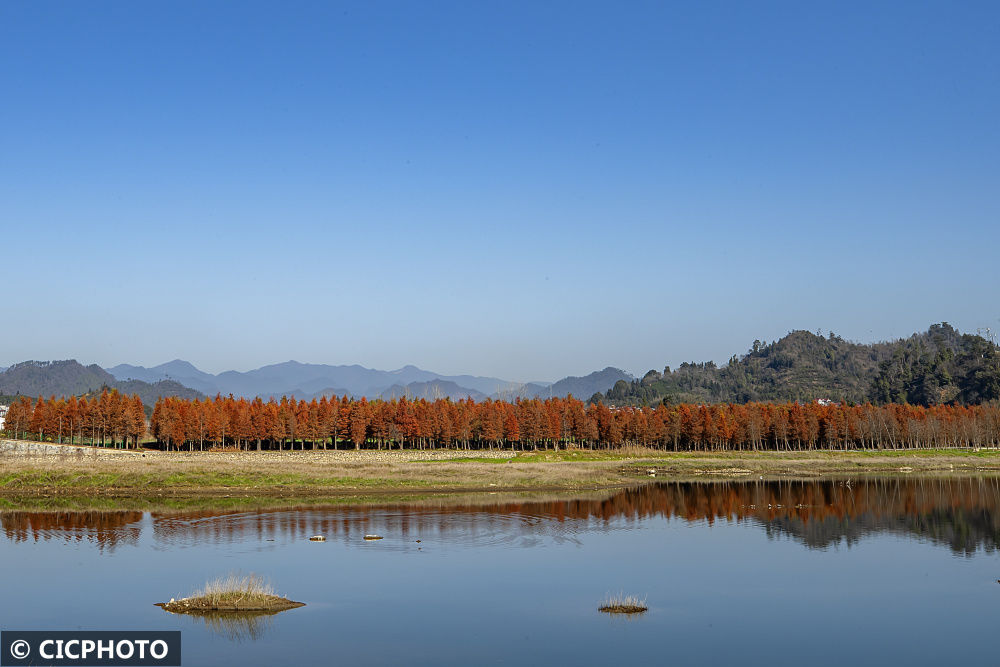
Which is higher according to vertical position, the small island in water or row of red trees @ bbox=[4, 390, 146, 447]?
row of red trees @ bbox=[4, 390, 146, 447]

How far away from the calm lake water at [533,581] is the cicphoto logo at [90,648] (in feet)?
2.46

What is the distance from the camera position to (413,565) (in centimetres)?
3759

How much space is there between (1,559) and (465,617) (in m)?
24.5

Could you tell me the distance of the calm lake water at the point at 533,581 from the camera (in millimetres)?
25312

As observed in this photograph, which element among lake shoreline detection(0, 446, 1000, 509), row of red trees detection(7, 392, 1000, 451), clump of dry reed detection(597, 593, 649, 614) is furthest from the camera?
row of red trees detection(7, 392, 1000, 451)

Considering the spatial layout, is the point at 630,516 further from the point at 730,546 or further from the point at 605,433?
the point at 605,433

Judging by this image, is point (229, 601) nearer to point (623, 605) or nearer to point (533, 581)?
point (533, 581)

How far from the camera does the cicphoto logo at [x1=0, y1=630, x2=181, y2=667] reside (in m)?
23.6

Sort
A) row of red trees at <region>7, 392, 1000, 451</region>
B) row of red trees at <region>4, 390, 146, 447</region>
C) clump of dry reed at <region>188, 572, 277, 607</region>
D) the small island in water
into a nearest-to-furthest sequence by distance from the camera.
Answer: the small island in water < clump of dry reed at <region>188, 572, 277, 607</region> < row of red trees at <region>4, 390, 146, 447</region> < row of red trees at <region>7, 392, 1000, 451</region>

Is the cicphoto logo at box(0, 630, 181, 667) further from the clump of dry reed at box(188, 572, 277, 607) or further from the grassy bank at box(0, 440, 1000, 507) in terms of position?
the grassy bank at box(0, 440, 1000, 507)

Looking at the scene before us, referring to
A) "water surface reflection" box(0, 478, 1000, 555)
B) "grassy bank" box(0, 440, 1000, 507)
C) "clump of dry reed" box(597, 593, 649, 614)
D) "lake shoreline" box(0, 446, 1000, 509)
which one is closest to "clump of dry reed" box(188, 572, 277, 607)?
"water surface reflection" box(0, 478, 1000, 555)

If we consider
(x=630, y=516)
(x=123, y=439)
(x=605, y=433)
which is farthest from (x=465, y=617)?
(x=123, y=439)

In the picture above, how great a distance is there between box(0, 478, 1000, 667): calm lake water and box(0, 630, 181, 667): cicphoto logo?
2.46 ft

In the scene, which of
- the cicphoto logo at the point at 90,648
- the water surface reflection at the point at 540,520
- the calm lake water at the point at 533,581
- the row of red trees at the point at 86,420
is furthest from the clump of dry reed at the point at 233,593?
the row of red trees at the point at 86,420
